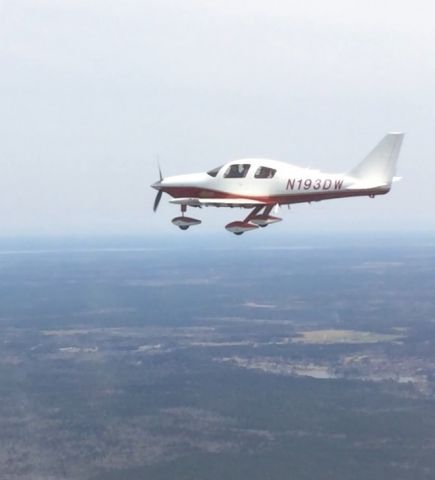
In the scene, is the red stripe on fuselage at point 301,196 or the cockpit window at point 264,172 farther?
the cockpit window at point 264,172

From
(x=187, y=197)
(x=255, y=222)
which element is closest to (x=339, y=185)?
(x=255, y=222)

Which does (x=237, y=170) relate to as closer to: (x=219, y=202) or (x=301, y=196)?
(x=219, y=202)

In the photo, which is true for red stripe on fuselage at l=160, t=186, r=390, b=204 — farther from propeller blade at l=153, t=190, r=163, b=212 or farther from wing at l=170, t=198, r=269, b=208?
propeller blade at l=153, t=190, r=163, b=212

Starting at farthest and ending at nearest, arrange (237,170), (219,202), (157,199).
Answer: (157,199)
(237,170)
(219,202)

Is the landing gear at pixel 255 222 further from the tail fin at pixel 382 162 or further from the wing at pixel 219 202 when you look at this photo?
the tail fin at pixel 382 162

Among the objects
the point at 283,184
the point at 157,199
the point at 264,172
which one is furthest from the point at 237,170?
the point at 157,199

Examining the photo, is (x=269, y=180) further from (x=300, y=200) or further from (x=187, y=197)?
(x=187, y=197)

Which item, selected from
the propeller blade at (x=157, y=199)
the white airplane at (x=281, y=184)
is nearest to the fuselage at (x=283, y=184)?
the white airplane at (x=281, y=184)

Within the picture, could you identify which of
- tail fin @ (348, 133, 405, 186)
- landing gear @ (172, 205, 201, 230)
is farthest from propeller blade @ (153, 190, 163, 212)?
tail fin @ (348, 133, 405, 186)
